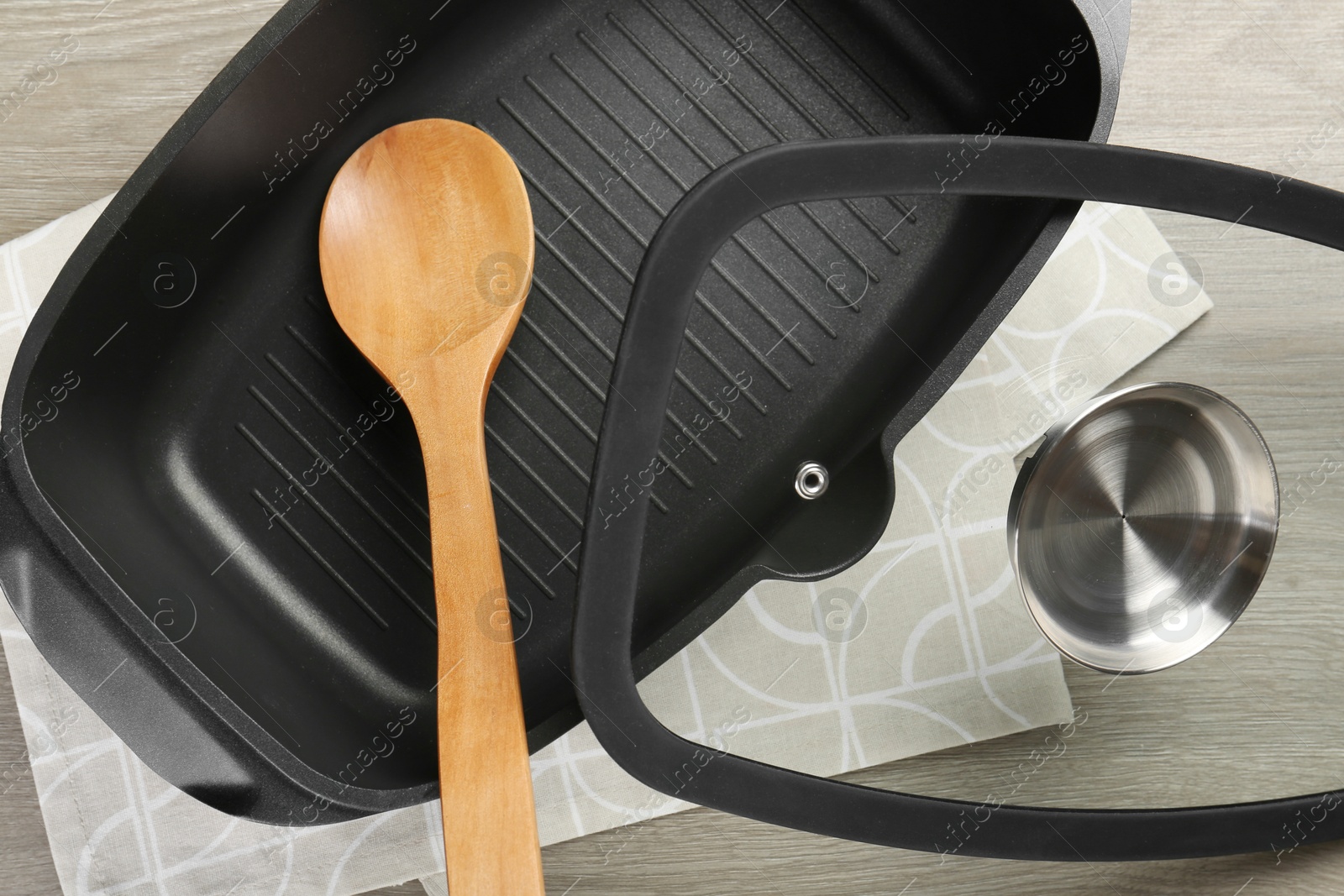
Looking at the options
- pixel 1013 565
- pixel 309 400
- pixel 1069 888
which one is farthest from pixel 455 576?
pixel 1069 888

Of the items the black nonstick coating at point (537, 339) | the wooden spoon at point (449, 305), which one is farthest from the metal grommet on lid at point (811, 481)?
the wooden spoon at point (449, 305)

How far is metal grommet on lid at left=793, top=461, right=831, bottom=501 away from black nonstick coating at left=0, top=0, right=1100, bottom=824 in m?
0.01

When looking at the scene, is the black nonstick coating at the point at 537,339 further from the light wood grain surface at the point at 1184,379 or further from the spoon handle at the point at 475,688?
the light wood grain surface at the point at 1184,379

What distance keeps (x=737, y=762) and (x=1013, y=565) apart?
6.9 inches

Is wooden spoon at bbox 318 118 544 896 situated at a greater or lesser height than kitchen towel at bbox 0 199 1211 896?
greater

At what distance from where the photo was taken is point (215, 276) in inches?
19.9

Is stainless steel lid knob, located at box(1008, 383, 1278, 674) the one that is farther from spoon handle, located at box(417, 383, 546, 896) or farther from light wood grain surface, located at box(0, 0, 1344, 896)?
spoon handle, located at box(417, 383, 546, 896)

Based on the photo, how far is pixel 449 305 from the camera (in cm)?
49

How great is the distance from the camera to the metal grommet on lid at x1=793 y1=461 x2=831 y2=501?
1.63 ft

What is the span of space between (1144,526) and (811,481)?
0.17m

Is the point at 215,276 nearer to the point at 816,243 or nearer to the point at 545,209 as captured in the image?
the point at 545,209

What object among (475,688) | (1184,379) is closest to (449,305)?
(475,688)

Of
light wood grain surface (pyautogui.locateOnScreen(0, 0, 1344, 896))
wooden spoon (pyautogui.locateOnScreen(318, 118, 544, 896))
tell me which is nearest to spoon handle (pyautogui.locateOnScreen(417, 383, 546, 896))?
wooden spoon (pyautogui.locateOnScreen(318, 118, 544, 896))

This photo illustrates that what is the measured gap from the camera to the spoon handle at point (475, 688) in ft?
1.31
